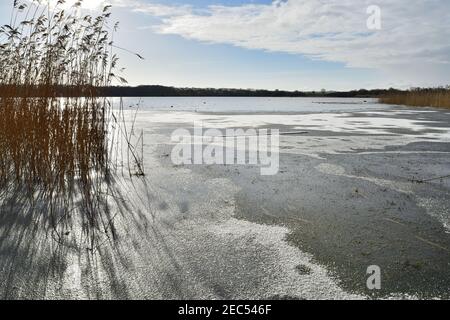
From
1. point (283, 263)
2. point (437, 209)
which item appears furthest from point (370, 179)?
point (283, 263)

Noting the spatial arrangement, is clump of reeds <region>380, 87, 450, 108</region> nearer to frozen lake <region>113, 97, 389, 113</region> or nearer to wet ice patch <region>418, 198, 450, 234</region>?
frozen lake <region>113, 97, 389, 113</region>

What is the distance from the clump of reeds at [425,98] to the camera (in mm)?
19609

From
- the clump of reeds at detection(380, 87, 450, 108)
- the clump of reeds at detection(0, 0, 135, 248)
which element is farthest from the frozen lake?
the clump of reeds at detection(0, 0, 135, 248)

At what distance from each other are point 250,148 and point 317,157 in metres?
1.25

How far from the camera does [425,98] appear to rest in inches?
848

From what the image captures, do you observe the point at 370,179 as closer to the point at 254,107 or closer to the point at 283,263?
the point at 283,263

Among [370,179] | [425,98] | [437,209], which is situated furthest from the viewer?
[425,98]

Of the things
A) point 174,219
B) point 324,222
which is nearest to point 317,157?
point 324,222

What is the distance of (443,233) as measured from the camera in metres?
2.30

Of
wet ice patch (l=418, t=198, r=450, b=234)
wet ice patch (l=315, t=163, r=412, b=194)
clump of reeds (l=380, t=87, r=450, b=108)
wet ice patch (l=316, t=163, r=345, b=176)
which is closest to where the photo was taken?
wet ice patch (l=418, t=198, r=450, b=234)

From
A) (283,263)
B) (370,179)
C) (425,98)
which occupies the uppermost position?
(425,98)

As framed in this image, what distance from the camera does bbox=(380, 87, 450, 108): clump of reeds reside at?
19.6 m
